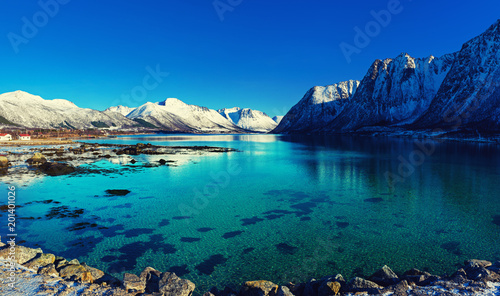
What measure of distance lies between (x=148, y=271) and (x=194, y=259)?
3692mm

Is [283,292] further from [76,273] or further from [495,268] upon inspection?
[495,268]

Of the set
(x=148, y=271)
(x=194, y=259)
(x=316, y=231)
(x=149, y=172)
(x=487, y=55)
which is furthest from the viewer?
(x=487, y=55)

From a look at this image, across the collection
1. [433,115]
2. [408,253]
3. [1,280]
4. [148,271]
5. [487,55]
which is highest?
[487,55]

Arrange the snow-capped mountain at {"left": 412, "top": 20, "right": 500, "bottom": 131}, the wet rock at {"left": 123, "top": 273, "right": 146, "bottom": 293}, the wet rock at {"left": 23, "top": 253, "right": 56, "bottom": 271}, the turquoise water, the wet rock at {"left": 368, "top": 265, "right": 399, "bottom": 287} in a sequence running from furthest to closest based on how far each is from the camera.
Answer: the snow-capped mountain at {"left": 412, "top": 20, "right": 500, "bottom": 131} < the turquoise water < the wet rock at {"left": 23, "top": 253, "right": 56, "bottom": 271} < the wet rock at {"left": 368, "top": 265, "right": 399, "bottom": 287} < the wet rock at {"left": 123, "top": 273, "right": 146, "bottom": 293}

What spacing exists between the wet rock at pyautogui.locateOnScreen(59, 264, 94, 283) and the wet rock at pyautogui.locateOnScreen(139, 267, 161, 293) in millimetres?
2249

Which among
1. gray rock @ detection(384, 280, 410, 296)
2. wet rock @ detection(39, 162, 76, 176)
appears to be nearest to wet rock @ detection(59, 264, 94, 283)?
gray rock @ detection(384, 280, 410, 296)

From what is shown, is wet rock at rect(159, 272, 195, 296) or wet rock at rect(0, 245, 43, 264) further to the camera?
wet rock at rect(0, 245, 43, 264)

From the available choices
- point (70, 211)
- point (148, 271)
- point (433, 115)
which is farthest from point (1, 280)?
point (433, 115)

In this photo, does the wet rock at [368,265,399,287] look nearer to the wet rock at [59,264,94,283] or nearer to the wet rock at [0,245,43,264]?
the wet rock at [59,264,94,283]

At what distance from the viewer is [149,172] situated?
4822 centimetres

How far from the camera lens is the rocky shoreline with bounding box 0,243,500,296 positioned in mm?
10523

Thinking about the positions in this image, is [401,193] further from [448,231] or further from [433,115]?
[433,115]

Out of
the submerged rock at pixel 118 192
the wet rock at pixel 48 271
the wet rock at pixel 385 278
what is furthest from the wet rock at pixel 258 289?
the submerged rock at pixel 118 192

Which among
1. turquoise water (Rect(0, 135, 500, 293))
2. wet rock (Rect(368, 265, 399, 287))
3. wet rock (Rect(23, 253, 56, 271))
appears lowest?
turquoise water (Rect(0, 135, 500, 293))
